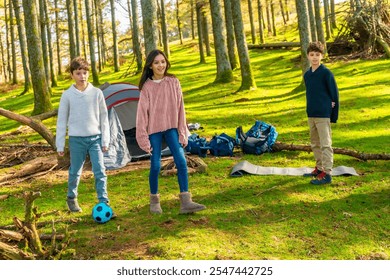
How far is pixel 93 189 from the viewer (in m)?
7.56

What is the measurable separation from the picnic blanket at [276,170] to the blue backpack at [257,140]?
1215 millimetres

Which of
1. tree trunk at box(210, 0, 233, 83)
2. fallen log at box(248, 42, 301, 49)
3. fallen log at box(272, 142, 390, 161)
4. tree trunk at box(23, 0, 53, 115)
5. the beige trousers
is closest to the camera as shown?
the beige trousers

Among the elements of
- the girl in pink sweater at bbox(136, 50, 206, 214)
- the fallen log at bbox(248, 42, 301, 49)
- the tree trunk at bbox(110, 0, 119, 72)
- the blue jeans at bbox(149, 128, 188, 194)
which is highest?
the tree trunk at bbox(110, 0, 119, 72)

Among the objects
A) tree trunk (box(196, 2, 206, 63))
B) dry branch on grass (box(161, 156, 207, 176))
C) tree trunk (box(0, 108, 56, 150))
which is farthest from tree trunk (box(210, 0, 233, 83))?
dry branch on grass (box(161, 156, 207, 176))

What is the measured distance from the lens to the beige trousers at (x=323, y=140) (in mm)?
6781

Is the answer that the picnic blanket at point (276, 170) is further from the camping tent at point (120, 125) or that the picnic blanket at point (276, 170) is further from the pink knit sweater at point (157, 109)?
the pink knit sweater at point (157, 109)

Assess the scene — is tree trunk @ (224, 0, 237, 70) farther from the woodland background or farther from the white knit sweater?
the white knit sweater

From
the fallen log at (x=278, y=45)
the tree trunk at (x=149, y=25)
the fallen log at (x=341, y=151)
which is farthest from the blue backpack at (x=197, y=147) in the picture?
the fallen log at (x=278, y=45)

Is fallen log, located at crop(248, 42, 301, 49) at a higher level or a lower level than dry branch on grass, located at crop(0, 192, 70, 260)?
higher

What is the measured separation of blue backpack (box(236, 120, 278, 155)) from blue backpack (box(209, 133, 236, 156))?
29cm

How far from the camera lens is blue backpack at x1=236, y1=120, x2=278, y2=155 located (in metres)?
9.31

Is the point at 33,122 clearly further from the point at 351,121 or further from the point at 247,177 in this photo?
the point at 351,121
